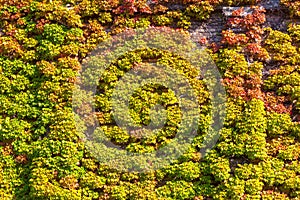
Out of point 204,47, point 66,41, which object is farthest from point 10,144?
point 204,47

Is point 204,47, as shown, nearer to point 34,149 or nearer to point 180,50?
point 180,50

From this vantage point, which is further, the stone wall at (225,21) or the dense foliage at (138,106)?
the stone wall at (225,21)

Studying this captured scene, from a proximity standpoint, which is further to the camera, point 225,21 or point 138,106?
point 225,21

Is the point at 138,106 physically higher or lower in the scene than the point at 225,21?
lower

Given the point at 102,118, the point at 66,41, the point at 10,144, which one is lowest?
the point at 10,144

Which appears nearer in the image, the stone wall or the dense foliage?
the dense foliage

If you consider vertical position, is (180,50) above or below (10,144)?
above

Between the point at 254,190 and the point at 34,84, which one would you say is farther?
the point at 34,84

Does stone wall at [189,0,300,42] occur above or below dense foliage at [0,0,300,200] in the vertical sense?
above
